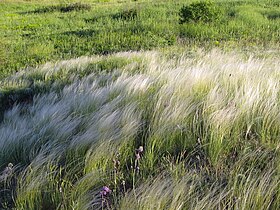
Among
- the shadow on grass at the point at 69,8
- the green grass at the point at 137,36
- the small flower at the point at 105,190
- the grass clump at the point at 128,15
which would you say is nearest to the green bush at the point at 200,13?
the green grass at the point at 137,36

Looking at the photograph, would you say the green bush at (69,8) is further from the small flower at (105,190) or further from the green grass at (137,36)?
the small flower at (105,190)

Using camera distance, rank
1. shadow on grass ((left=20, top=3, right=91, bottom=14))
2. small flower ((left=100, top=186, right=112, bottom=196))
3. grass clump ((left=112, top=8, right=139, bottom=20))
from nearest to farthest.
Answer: small flower ((left=100, top=186, right=112, bottom=196)) → grass clump ((left=112, top=8, right=139, bottom=20)) → shadow on grass ((left=20, top=3, right=91, bottom=14))

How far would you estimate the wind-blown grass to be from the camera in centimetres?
179

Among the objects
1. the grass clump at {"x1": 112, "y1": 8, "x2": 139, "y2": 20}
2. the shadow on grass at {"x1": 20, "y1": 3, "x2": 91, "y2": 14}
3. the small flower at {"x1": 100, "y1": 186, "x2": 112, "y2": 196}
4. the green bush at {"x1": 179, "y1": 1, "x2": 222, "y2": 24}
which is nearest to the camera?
the small flower at {"x1": 100, "y1": 186, "x2": 112, "y2": 196}

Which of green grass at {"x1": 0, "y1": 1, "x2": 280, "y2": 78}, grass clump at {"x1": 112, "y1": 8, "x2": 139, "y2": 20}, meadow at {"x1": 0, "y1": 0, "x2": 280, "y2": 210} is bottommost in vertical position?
green grass at {"x1": 0, "y1": 1, "x2": 280, "y2": 78}

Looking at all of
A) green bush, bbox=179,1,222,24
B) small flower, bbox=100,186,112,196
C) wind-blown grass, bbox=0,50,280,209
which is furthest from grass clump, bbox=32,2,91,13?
small flower, bbox=100,186,112,196

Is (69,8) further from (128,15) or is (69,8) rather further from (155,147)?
→ (155,147)

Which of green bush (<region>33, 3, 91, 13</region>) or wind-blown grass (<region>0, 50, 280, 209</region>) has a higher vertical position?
wind-blown grass (<region>0, 50, 280, 209</region>)

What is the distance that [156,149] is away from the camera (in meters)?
2.33

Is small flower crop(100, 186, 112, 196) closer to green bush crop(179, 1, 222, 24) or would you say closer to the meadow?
the meadow

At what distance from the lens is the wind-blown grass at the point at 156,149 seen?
1786 mm

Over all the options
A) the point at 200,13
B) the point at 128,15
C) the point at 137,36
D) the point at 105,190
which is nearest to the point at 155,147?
the point at 105,190

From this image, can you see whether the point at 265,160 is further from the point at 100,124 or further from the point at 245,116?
the point at 100,124

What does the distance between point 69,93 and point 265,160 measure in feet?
9.49
